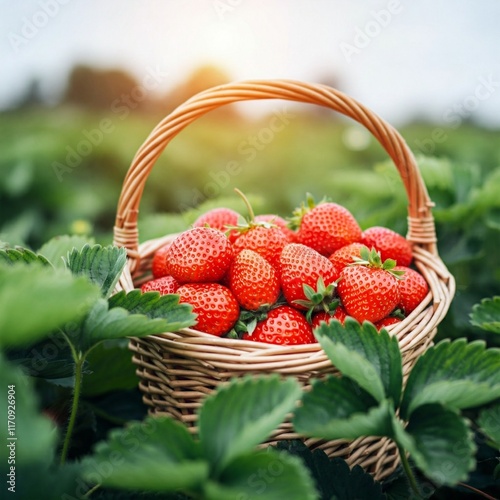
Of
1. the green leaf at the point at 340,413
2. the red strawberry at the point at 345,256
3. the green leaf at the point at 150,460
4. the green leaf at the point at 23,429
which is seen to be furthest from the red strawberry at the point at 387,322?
the green leaf at the point at 23,429

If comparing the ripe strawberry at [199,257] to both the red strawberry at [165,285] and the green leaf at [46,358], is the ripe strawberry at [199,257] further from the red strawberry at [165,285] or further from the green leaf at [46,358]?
the green leaf at [46,358]

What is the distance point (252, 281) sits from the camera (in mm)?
917

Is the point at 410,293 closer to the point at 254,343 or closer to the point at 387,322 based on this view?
the point at 387,322

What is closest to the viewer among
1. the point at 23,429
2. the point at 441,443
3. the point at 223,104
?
the point at 23,429

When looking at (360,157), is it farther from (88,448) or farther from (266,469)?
(266,469)

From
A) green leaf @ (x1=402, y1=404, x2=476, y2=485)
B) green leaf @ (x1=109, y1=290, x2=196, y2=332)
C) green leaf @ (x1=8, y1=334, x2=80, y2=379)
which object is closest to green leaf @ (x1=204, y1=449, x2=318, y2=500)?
green leaf @ (x1=402, y1=404, x2=476, y2=485)

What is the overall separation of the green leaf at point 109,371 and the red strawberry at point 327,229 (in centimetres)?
40

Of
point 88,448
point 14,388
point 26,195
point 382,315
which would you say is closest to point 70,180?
point 26,195

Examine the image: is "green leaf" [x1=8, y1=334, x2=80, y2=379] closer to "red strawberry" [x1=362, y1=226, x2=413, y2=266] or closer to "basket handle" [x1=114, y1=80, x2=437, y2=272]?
"basket handle" [x1=114, y1=80, x2=437, y2=272]

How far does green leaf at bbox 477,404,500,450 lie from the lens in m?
0.70

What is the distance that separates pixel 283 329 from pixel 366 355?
18 cm

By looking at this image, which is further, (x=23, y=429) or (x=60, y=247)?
(x=60, y=247)

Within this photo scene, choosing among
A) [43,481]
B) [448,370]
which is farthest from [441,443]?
[43,481]

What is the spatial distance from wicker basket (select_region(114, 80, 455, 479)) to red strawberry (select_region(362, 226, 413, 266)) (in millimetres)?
39
